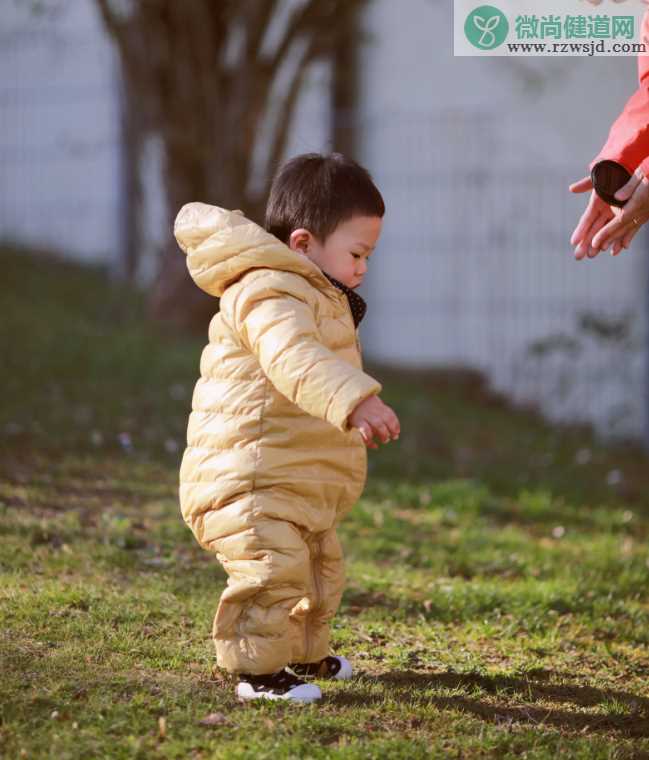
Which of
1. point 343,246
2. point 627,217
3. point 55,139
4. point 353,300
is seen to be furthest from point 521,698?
point 55,139

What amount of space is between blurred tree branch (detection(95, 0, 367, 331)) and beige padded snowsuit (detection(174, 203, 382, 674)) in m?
6.01

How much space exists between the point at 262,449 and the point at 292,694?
2.08ft

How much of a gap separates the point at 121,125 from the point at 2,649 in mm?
8990

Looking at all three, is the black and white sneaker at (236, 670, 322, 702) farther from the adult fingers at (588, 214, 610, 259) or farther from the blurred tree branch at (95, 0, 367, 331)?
the blurred tree branch at (95, 0, 367, 331)

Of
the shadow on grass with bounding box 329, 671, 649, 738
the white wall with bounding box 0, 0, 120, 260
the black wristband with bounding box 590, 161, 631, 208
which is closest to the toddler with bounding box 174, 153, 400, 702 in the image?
the shadow on grass with bounding box 329, 671, 649, 738

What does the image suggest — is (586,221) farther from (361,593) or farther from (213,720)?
(213,720)

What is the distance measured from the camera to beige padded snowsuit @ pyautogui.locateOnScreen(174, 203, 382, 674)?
3.06m

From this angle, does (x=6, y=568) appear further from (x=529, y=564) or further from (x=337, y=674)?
(x=529, y=564)

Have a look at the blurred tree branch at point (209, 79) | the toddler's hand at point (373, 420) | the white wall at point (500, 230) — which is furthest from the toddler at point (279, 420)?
the white wall at point (500, 230)

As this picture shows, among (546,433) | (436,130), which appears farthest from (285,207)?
(436,130)

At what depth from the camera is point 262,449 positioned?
122 inches

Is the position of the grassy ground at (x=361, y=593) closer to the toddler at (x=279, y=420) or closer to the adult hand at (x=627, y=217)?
the toddler at (x=279, y=420)

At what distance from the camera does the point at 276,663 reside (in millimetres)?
3113

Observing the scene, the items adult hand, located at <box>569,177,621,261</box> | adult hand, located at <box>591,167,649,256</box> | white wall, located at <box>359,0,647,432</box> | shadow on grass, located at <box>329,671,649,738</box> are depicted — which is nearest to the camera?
shadow on grass, located at <box>329,671,649,738</box>
